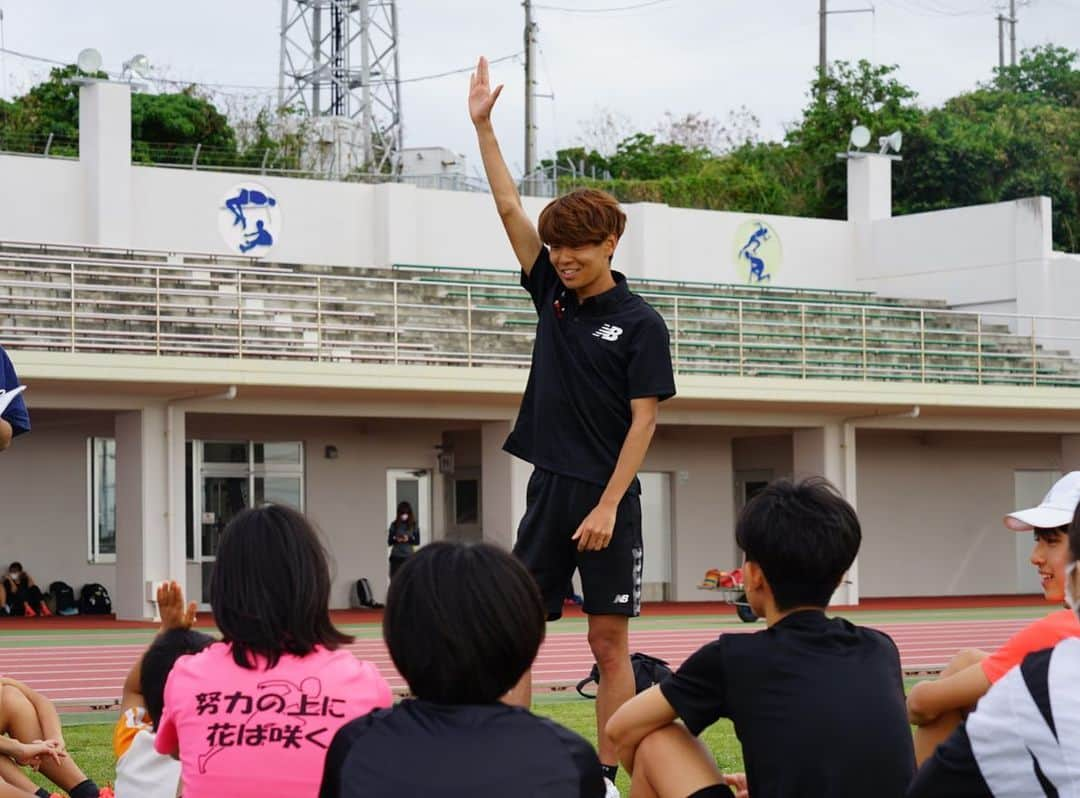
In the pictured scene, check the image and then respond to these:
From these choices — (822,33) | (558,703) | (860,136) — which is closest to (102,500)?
(558,703)

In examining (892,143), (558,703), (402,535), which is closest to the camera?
(558,703)

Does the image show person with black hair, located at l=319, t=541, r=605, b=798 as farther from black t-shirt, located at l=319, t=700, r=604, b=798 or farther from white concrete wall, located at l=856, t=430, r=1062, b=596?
white concrete wall, located at l=856, t=430, r=1062, b=596

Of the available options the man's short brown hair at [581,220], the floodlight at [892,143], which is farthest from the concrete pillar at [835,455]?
the man's short brown hair at [581,220]

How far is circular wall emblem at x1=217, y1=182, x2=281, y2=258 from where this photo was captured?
2645 cm

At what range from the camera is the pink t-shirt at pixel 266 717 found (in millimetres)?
3270

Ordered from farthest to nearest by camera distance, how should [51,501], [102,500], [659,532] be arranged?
[659,532] → [102,500] → [51,501]

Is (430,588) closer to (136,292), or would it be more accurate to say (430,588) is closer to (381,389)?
(381,389)

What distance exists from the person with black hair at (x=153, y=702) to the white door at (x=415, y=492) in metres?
22.2

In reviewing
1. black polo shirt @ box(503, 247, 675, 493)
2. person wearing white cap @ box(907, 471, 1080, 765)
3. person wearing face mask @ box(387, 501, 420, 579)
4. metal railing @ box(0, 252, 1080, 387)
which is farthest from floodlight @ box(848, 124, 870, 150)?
person wearing white cap @ box(907, 471, 1080, 765)

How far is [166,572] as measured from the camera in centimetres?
2228

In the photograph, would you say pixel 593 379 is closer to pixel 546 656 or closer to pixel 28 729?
pixel 28 729

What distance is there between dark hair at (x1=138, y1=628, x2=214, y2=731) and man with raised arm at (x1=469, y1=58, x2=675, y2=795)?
1132 mm

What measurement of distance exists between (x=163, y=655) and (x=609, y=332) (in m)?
1.67

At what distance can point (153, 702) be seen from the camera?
171 inches
